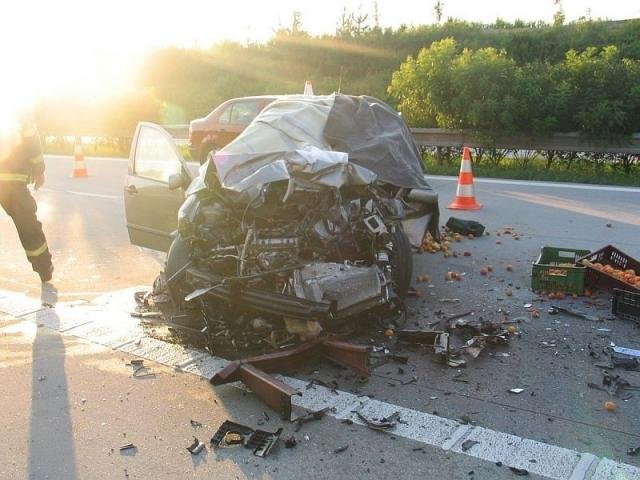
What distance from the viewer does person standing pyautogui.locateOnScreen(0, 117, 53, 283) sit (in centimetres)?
621

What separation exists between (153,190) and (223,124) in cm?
906

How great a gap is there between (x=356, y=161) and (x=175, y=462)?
9.54 feet

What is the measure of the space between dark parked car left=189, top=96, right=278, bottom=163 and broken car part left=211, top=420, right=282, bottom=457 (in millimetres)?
11525

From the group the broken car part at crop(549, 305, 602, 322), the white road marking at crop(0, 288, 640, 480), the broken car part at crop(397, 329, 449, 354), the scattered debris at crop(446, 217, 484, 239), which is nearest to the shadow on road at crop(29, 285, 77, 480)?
the white road marking at crop(0, 288, 640, 480)

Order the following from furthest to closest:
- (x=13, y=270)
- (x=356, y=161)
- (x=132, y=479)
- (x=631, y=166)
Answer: (x=631, y=166)
(x=13, y=270)
(x=356, y=161)
(x=132, y=479)

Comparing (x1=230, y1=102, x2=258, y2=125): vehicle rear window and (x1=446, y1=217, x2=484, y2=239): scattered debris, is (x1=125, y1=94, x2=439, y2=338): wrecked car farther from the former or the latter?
(x1=230, y1=102, x2=258, y2=125): vehicle rear window

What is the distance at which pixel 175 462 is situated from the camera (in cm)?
314

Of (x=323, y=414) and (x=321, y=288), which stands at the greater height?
(x=321, y=288)

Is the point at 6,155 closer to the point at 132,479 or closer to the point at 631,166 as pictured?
the point at 132,479

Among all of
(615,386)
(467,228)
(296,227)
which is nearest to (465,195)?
(467,228)

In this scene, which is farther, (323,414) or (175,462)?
(323,414)

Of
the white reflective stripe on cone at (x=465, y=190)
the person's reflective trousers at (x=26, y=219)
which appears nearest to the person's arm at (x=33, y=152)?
the person's reflective trousers at (x=26, y=219)

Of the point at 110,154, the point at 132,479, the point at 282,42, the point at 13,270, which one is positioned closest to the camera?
the point at 132,479

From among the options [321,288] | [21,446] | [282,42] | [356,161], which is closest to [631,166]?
[356,161]
